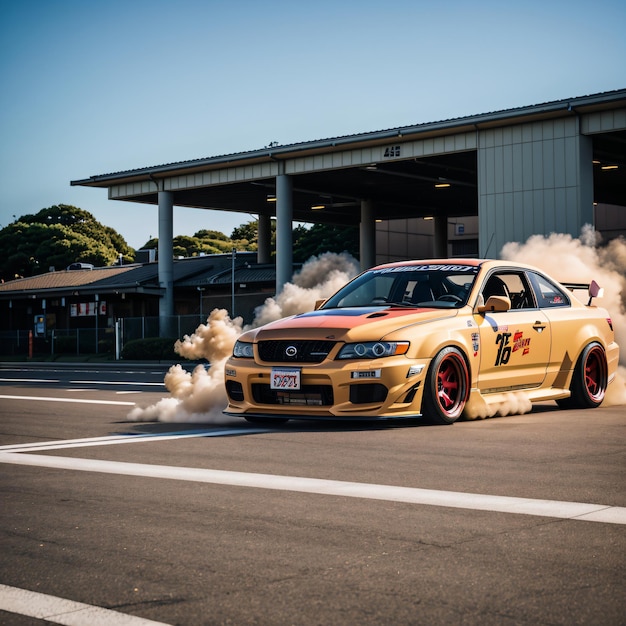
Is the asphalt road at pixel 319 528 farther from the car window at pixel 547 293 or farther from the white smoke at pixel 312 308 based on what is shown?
the car window at pixel 547 293

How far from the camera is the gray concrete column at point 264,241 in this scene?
184 ft

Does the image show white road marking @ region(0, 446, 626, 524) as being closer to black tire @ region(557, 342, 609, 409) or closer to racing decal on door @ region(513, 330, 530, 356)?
racing decal on door @ region(513, 330, 530, 356)

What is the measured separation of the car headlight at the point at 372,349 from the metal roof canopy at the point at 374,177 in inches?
781

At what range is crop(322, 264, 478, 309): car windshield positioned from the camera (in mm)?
10867

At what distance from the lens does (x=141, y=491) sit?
6.42 metres

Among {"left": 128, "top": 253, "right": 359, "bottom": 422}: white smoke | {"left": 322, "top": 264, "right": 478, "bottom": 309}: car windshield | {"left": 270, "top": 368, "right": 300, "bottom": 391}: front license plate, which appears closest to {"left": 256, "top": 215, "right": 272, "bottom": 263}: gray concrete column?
{"left": 128, "top": 253, "right": 359, "bottom": 422}: white smoke

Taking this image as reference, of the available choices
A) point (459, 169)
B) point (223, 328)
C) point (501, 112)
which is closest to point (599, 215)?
point (459, 169)

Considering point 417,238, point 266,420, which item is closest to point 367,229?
point 417,238

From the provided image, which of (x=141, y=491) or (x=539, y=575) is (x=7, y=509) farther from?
(x=539, y=575)

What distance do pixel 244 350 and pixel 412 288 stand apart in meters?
1.99

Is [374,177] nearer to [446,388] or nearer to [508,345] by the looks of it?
[508,345]

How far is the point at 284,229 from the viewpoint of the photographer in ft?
132

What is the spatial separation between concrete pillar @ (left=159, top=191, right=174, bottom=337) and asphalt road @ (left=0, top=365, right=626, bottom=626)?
34.9 meters

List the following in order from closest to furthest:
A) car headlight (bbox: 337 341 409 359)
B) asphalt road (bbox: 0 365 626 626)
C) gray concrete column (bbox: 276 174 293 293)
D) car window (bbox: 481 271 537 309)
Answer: asphalt road (bbox: 0 365 626 626), car headlight (bbox: 337 341 409 359), car window (bbox: 481 271 537 309), gray concrete column (bbox: 276 174 293 293)
